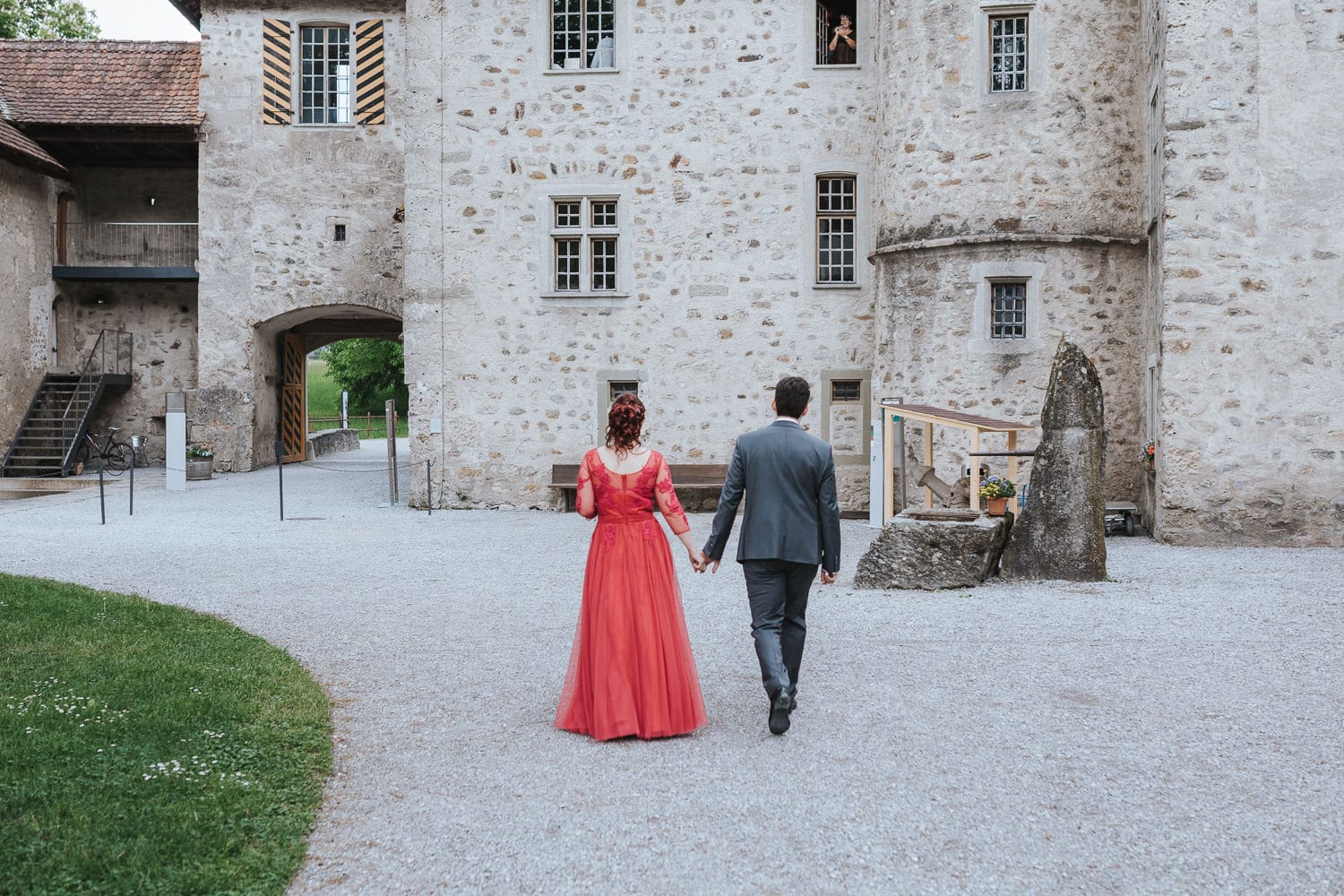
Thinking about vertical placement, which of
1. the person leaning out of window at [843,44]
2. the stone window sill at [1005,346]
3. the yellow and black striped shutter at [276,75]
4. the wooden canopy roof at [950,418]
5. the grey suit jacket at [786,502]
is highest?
the yellow and black striped shutter at [276,75]

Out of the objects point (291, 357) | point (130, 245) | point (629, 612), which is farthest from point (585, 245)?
point (629, 612)

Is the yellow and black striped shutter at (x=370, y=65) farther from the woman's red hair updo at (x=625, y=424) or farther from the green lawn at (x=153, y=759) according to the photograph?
the woman's red hair updo at (x=625, y=424)

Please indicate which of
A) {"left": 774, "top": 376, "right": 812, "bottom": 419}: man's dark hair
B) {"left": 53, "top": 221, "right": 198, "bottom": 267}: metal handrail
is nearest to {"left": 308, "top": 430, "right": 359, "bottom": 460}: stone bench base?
{"left": 53, "top": 221, "right": 198, "bottom": 267}: metal handrail

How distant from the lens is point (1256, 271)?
1345cm

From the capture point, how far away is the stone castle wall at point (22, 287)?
22.4 meters

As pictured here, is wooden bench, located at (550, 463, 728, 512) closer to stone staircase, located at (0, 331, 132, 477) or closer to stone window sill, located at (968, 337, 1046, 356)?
stone window sill, located at (968, 337, 1046, 356)

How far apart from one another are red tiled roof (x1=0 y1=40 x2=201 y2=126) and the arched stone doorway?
4327 millimetres

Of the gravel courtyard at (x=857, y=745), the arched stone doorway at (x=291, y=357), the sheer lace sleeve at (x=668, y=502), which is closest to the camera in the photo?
the gravel courtyard at (x=857, y=745)

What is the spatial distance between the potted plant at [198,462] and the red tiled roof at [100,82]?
6.05 meters

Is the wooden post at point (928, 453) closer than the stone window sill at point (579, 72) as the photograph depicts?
Yes

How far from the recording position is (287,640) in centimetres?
782

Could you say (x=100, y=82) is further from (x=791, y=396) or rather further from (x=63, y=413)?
(x=791, y=396)

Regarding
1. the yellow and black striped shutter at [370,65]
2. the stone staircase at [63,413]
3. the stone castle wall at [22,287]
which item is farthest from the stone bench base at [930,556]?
the stone castle wall at [22,287]

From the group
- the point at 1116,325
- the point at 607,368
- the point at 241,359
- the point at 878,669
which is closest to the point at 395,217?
the point at 241,359
